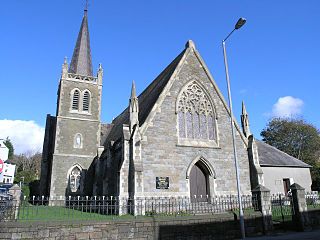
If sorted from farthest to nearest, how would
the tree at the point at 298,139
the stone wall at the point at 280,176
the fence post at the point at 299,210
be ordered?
the tree at the point at 298,139, the stone wall at the point at 280,176, the fence post at the point at 299,210

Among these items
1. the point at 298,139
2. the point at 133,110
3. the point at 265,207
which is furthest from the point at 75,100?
the point at 298,139

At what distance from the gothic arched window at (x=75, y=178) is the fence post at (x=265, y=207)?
1837cm

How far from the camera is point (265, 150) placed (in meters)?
27.7

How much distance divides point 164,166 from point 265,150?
14407 millimetres

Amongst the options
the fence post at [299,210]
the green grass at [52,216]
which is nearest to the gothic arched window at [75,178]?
the green grass at [52,216]

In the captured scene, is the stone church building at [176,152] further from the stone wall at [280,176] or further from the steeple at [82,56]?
the steeple at [82,56]

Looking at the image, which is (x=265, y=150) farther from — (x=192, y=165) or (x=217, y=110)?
(x=192, y=165)

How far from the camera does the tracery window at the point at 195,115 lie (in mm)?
19562

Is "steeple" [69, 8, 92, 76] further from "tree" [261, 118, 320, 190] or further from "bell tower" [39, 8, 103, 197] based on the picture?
"tree" [261, 118, 320, 190]

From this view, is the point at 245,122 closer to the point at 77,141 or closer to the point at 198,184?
the point at 198,184

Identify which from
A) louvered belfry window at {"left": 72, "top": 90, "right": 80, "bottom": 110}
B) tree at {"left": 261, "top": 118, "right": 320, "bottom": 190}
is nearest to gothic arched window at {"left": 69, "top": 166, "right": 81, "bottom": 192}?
louvered belfry window at {"left": 72, "top": 90, "right": 80, "bottom": 110}

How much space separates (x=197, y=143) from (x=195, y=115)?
2202mm

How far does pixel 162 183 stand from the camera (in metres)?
17.1

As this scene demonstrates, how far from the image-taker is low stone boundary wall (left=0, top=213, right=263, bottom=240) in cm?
996
